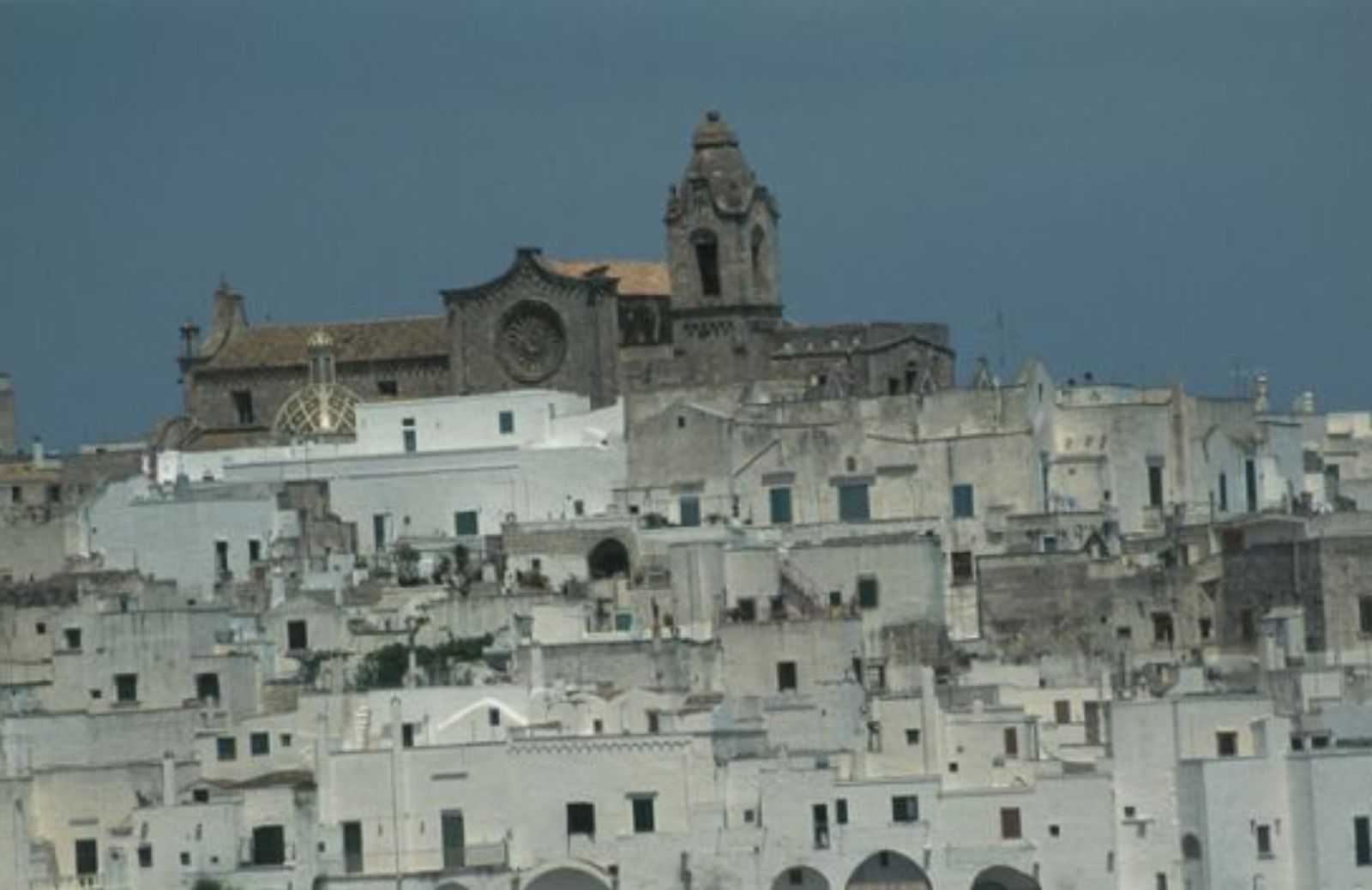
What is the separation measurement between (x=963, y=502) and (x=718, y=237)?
8.35 m

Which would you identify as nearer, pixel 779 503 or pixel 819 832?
pixel 819 832

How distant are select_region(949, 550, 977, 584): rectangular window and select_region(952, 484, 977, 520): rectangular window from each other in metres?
0.85

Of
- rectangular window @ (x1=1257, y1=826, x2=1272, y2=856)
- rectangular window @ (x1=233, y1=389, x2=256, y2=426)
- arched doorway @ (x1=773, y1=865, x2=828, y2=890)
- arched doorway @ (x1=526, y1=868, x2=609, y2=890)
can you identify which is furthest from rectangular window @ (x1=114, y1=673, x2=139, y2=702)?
rectangular window @ (x1=1257, y1=826, x2=1272, y2=856)

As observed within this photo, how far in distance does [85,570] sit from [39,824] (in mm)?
11271

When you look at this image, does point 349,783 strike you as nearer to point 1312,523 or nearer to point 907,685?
point 907,685

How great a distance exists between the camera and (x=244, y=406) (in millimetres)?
86500

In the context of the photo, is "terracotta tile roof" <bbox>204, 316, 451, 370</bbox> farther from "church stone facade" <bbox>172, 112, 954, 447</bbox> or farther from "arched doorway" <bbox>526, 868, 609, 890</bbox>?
"arched doorway" <bbox>526, 868, 609, 890</bbox>

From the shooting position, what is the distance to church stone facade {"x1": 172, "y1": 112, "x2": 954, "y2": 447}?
8281 cm

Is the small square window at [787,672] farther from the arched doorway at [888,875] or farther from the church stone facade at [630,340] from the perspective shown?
the church stone facade at [630,340]

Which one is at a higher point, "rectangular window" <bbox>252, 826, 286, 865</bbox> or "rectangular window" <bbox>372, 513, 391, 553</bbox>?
"rectangular window" <bbox>372, 513, 391, 553</bbox>

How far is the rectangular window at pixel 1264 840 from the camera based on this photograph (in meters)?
65.4

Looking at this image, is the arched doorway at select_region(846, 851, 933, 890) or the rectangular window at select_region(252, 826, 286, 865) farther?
the rectangular window at select_region(252, 826, 286, 865)

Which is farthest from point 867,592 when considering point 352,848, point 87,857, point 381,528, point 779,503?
point 87,857

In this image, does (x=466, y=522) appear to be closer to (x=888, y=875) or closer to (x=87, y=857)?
(x=87, y=857)
